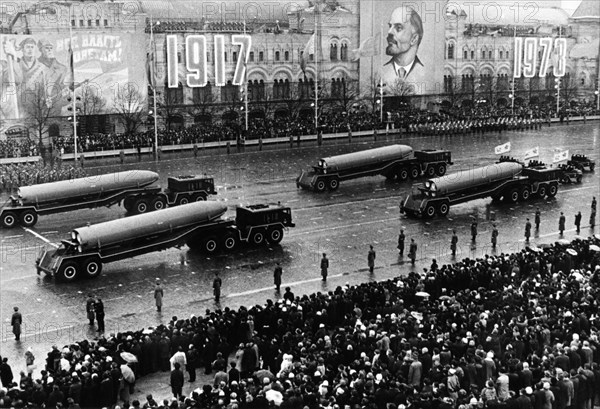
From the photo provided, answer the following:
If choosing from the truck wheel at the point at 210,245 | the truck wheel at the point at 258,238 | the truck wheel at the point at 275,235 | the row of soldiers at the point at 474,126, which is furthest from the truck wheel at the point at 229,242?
the row of soldiers at the point at 474,126

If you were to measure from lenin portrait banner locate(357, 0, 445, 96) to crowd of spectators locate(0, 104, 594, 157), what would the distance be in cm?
340

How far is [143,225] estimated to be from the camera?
3105cm

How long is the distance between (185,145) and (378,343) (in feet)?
155

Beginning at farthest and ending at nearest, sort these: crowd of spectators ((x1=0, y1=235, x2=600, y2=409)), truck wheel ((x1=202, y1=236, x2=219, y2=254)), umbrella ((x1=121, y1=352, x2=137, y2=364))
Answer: truck wheel ((x1=202, y1=236, x2=219, y2=254)) < umbrella ((x1=121, y1=352, x2=137, y2=364)) < crowd of spectators ((x1=0, y1=235, x2=600, y2=409))

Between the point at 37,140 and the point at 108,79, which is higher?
the point at 108,79

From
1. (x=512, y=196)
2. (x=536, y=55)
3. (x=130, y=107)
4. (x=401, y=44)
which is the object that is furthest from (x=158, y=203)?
(x=536, y=55)

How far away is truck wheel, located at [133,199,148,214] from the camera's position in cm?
4066

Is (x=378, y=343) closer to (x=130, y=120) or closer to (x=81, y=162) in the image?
(x=81, y=162)

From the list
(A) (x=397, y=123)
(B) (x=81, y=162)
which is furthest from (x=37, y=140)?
(A) (x=397, y=123)

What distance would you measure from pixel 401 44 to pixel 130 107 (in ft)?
115

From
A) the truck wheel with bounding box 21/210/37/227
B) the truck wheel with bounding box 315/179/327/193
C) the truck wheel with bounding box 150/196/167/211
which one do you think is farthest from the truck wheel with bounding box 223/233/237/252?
the truck wheel with bounding box 315/179/327/193

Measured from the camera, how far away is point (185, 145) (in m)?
64.7

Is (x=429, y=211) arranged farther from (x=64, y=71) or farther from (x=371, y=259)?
(x=64, y=71)

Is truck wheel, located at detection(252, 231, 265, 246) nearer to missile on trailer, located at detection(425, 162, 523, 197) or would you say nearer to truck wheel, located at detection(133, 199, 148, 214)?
truck wheel, located at detection(133, 199, 148, 214)
